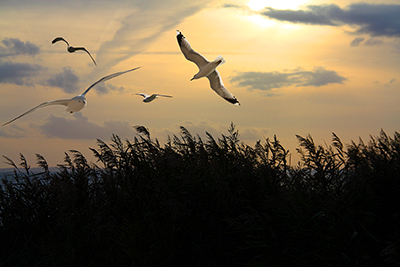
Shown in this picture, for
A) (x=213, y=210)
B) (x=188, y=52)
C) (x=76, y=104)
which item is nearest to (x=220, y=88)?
(x=188, y=52)

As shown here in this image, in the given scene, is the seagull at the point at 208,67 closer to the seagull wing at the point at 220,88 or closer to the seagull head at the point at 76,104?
the seagull wing at the point at 220,88

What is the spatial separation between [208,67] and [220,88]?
1.20 m

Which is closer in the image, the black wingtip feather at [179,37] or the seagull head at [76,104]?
the seagull head at [76,104]

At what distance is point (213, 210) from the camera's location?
15.6 ft

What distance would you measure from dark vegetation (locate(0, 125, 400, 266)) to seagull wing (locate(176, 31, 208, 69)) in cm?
424

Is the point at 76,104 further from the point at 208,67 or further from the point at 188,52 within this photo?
the point at 208,67

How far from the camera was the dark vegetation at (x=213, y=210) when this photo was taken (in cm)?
395

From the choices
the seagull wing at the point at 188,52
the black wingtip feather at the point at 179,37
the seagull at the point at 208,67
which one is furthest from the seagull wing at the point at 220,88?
the black wingtip feather at the point at 179,37

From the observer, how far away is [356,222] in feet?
12.9

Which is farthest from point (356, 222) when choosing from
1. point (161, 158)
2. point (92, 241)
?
point (92, 241)

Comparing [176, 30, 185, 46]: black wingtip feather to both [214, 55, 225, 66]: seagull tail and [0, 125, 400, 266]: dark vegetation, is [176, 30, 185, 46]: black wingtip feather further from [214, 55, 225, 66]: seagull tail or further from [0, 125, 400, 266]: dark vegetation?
[0, 125, 400, 266]: dark vegetation

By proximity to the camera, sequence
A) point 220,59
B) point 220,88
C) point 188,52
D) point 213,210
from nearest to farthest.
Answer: point 213,210, point 220,59, point 188,52, point 220,88

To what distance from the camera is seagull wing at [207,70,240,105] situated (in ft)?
36.4

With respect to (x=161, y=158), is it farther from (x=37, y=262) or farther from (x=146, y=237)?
(x=37, y=262)
